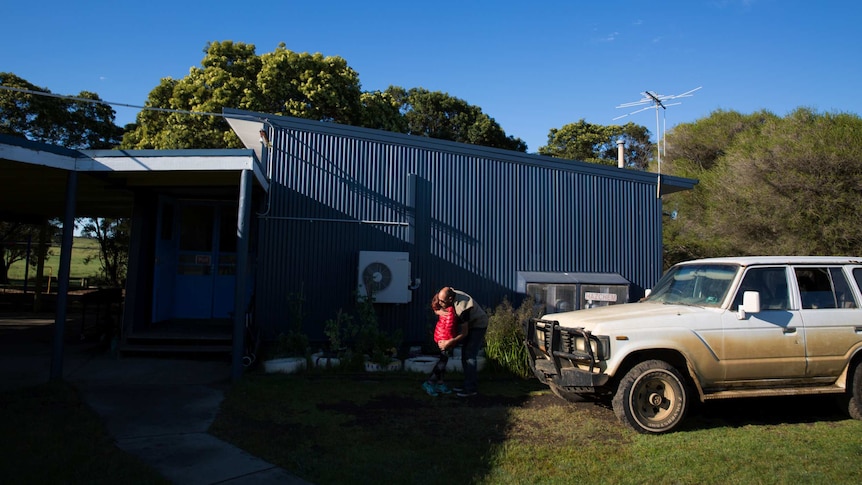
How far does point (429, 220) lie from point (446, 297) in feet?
11.8

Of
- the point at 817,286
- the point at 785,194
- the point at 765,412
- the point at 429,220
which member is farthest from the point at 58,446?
the point at 785,194

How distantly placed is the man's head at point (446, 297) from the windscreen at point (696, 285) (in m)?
2.45

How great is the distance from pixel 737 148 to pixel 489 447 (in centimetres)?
2089

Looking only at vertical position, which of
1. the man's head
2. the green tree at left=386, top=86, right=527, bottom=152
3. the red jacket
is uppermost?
the green tree at left=386, top=86, right=527, bottom=152

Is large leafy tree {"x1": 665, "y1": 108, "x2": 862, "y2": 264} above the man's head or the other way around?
above

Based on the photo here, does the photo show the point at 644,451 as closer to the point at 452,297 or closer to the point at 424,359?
the point at 452,297

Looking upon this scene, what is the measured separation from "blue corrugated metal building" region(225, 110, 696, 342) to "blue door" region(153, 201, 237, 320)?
3.67ft

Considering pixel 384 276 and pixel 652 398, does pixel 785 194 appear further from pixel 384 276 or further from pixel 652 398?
pixel 652 398

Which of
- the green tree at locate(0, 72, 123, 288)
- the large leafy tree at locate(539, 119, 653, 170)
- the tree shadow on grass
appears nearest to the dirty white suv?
the tree shadow on grass

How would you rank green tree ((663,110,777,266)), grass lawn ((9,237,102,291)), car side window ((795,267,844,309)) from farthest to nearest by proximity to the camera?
grass lawn ((9,237,102,291)), green tree ((663,110,777,266)), car side window ((795,267,844,309))

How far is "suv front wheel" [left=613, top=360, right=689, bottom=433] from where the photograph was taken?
545cm

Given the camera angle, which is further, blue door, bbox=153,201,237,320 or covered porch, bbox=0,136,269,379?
blue door, bbox=153,201,237,320

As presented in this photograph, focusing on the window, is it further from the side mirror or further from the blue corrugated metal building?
the blue corrugated metal building

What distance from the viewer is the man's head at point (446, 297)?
22.4 ft
